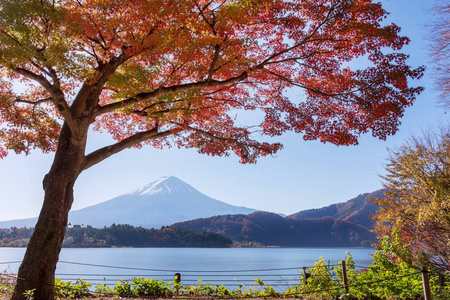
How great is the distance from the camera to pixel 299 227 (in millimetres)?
83062

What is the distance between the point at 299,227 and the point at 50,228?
82.3 m

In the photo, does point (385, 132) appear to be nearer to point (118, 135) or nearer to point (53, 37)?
point (53, 37)

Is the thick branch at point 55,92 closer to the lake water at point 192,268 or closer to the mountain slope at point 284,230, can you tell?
the lake water at point 192,268

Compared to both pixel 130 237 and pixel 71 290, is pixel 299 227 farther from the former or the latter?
pixel 71 290

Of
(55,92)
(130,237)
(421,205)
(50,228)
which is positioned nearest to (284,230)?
(130,237)

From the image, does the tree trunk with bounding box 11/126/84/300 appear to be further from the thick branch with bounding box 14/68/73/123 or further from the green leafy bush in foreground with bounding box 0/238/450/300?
the green leafy bush in foreground with bounding box 0/238/450/300

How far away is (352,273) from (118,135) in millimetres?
7076

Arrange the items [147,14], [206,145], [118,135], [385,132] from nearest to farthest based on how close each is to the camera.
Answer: [147,14] < [385,132] < [206,145] < [118,135]

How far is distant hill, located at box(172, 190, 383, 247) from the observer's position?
214 ft

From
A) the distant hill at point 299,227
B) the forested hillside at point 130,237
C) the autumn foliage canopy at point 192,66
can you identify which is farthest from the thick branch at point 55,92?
the distant hill at point 299,227

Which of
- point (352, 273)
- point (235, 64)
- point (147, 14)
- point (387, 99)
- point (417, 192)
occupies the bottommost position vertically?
point (352, 273)

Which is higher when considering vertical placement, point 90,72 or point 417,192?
point 90,72

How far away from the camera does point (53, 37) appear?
559 cm

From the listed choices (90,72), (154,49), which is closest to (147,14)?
(154,49)
